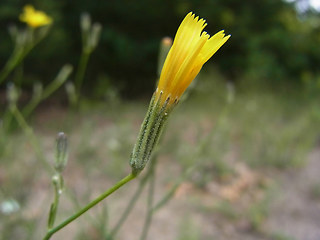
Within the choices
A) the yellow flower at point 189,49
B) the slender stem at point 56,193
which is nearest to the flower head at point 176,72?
the yellow flower at point 189,49

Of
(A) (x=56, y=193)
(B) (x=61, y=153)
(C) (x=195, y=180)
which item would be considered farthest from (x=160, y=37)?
(A) (x=56, y=193)

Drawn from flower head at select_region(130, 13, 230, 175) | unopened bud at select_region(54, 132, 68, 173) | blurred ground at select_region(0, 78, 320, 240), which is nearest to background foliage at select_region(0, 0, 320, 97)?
blurred ground at select_region(0, 78, 320, 240)

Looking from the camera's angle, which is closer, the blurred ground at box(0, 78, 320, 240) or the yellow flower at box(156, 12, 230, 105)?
the yellow flower at box(156, 12, 230, 105)

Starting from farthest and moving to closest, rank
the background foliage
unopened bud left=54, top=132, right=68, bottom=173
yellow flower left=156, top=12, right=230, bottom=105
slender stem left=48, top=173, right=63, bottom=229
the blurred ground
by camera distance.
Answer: the background foliage < the blurred ground < unopened bud left=54, top=132, right=68, bottom=173 < slender stem left=48, top=173, right=63, bottom=229 < yellow flower left=156, top=12, right=230, bottom=105

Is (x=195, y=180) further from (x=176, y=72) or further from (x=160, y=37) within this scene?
(x=160, y=37)

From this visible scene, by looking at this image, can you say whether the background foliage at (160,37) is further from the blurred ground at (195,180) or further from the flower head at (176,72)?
the flower head at (176,72)

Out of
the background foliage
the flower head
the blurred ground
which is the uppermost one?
the background foliage

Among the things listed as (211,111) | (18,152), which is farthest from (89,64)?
(18,152)

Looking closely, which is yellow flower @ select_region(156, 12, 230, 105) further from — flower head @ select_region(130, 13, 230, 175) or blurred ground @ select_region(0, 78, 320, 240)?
blurred ground @ select_region(0, 78, 320, 240)
